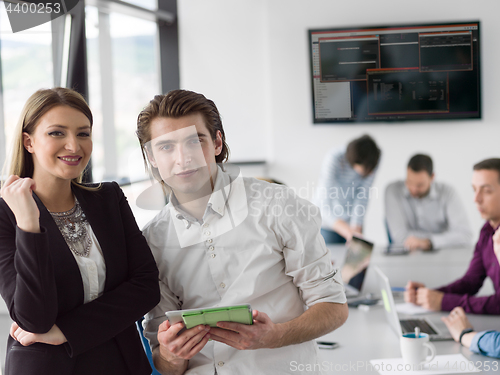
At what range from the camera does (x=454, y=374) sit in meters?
1.38

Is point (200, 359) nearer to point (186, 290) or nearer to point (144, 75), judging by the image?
point (186, 290)

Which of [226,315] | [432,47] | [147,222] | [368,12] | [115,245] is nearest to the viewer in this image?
[226,315]

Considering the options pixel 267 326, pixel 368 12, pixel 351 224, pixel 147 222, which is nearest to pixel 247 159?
pixel 351 224

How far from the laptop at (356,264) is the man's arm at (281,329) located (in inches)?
34.0

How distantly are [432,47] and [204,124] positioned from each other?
2.62m

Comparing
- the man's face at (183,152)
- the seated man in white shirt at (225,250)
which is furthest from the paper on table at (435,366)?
the man's face at (183,152)

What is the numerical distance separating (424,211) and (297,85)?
1.41 metres

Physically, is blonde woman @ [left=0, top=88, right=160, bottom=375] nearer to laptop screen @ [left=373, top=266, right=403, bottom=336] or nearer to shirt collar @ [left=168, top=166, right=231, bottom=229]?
shirt collar @ [left=168, top=166, right=231, bottom=229]

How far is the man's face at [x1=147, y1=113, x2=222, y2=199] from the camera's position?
1219 millimetres

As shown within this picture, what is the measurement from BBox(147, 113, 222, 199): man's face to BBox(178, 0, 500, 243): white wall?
2745mm

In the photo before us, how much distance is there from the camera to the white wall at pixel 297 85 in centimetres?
371

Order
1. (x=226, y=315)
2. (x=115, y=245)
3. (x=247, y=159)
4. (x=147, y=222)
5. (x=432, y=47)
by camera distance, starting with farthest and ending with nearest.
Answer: (x=247, y=159) < (x=432, y=47) < (x=147, y=222) < (x=115, y=245) < (x=226, y=315)

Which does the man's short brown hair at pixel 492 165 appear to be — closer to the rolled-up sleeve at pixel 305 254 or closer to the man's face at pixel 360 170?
the rolled-up sleeve at pixel 305 254

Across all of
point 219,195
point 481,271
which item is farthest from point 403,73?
point 219,195
